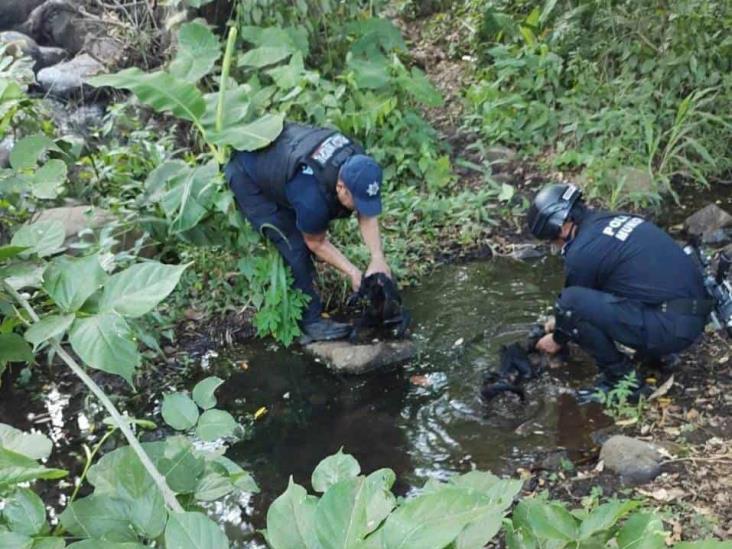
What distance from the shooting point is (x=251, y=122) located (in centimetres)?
584

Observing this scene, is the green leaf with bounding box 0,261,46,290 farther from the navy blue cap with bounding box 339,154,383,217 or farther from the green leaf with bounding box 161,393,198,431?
the navy blue cap with bounding box 339,154,383,217

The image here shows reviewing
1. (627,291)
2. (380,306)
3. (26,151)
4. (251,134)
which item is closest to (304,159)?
(251,134)

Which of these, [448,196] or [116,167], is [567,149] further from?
[116,167]

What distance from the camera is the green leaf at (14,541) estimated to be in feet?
4.50

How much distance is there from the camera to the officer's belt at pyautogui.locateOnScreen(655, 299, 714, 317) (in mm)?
4742

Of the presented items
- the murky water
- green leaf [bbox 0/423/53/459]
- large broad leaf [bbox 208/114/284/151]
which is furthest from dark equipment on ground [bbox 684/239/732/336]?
green leaf [bbox 0/423/53/459]

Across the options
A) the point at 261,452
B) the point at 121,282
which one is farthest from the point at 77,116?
the point at 121,282

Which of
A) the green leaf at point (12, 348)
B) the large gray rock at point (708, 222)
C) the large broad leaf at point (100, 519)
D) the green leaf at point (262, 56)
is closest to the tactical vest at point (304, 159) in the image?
the green leaf at point (262, 56)

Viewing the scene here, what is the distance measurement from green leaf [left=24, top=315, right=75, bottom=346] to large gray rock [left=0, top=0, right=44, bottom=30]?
12.8 meters

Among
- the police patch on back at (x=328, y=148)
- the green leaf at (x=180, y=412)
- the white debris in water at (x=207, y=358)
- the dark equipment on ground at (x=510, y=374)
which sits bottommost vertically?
the white debris in water at (x=207, y=358)

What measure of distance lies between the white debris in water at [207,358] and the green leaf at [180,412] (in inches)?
156

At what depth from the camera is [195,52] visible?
646cm

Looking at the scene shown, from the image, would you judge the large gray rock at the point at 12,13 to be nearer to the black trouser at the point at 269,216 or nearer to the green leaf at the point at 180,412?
the black trouser at the point at 269,216

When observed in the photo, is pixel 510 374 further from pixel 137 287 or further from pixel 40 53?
pixel 40 53
